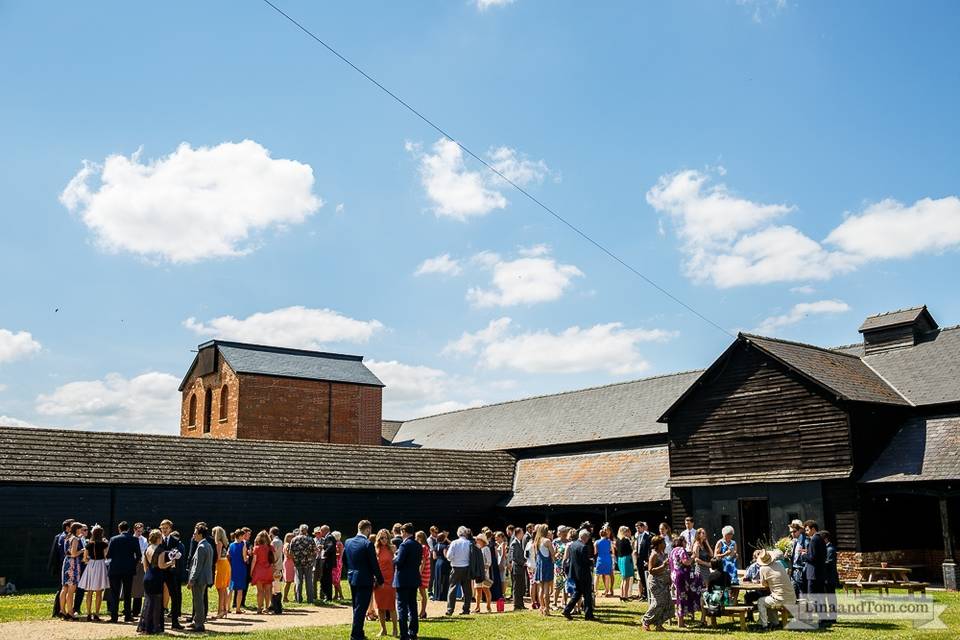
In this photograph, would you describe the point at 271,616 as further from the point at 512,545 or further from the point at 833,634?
the point at 833,634

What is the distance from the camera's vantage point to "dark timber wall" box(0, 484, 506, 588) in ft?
78.6

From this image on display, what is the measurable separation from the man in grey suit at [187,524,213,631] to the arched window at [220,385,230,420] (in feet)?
92.0

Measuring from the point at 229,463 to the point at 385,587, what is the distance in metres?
15.4

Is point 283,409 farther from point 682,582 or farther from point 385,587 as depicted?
point 682,582

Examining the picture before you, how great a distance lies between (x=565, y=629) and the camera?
→ 48.0ft

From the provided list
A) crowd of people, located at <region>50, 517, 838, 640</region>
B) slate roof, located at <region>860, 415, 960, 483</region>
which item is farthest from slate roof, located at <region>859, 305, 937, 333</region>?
crowd of people, located at <region>50, 517, 838, 640</region>

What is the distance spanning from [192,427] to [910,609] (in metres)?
36.9

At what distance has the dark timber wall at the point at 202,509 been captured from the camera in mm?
23953

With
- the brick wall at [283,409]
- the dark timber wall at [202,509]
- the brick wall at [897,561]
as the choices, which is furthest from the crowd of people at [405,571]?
the brick wall at [283,409]

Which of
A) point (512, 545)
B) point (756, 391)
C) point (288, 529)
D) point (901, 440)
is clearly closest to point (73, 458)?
point (288, 529)

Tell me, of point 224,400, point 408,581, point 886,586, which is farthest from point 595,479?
point 224,400

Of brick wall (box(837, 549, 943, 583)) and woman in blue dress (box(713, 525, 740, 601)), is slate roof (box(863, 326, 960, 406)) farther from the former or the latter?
woman in blue dress (box(713, 525, 740, 601))

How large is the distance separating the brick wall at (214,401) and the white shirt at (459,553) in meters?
25.7

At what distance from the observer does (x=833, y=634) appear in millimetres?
13641
